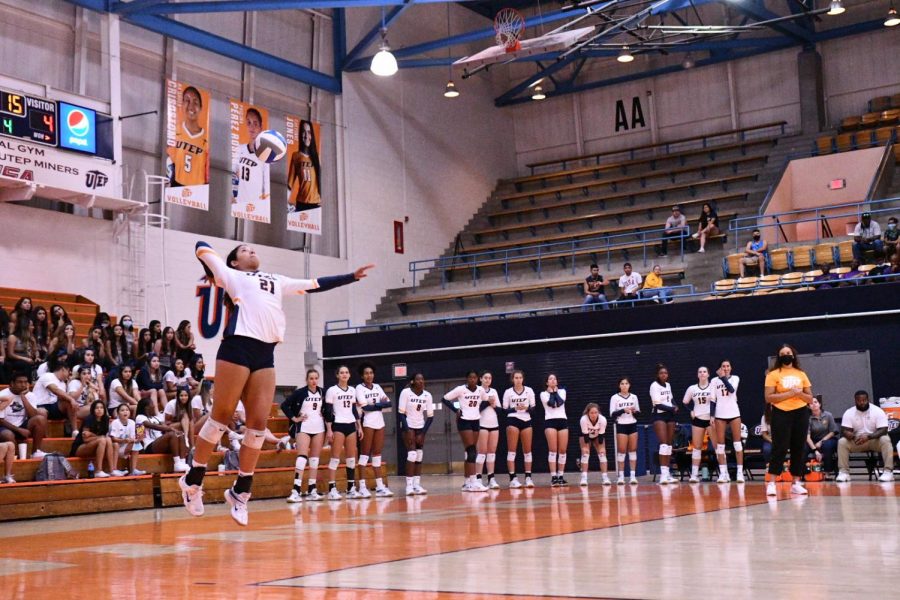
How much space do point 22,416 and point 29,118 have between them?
6758 millimetres

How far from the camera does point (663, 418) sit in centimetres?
1698

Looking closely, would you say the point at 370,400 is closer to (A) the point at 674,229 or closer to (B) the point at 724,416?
(B) the point at 724,416

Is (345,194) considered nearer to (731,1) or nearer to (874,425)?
(731,1)

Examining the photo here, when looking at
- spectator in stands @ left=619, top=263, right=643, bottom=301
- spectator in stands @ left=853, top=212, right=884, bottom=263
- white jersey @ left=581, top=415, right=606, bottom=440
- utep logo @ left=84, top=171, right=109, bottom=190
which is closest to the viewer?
white jersey @ left=581, top=415, right=606, bottom=440

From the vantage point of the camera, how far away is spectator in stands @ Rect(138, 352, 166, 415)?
629 inches

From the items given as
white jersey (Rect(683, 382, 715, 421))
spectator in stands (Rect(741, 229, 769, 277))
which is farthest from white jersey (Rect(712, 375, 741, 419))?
spectator in stands (Rect(741, 229, 769, 277))

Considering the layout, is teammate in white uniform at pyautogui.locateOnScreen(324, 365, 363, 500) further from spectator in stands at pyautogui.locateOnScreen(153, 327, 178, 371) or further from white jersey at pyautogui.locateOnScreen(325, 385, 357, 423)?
spectator in stands at pyautogui.locateOnScreen(153, 327, 178, 371)

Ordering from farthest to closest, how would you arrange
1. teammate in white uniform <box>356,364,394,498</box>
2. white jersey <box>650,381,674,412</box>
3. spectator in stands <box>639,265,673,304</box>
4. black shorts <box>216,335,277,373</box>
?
1. spectator in stands <box>639,265,673,304</box>
2. white jersey <box>650,381,674,412</box>
3. teammate in white uniform <box>356,364,394,498</box>
4. black shorts <box>216,335,277,373</box>

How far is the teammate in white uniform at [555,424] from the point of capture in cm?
1698

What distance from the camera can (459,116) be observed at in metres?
32.5

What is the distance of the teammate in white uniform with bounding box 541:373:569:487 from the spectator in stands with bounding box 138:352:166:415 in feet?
20.7

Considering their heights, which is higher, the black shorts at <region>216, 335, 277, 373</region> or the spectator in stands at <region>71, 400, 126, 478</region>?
the black shorts at <region>216, 335, 277, 373</region>

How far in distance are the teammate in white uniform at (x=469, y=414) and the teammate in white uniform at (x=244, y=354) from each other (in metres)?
8.61

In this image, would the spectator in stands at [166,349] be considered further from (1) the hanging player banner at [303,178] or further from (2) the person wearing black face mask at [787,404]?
(2) the person wearing black face mask at [787,404]
